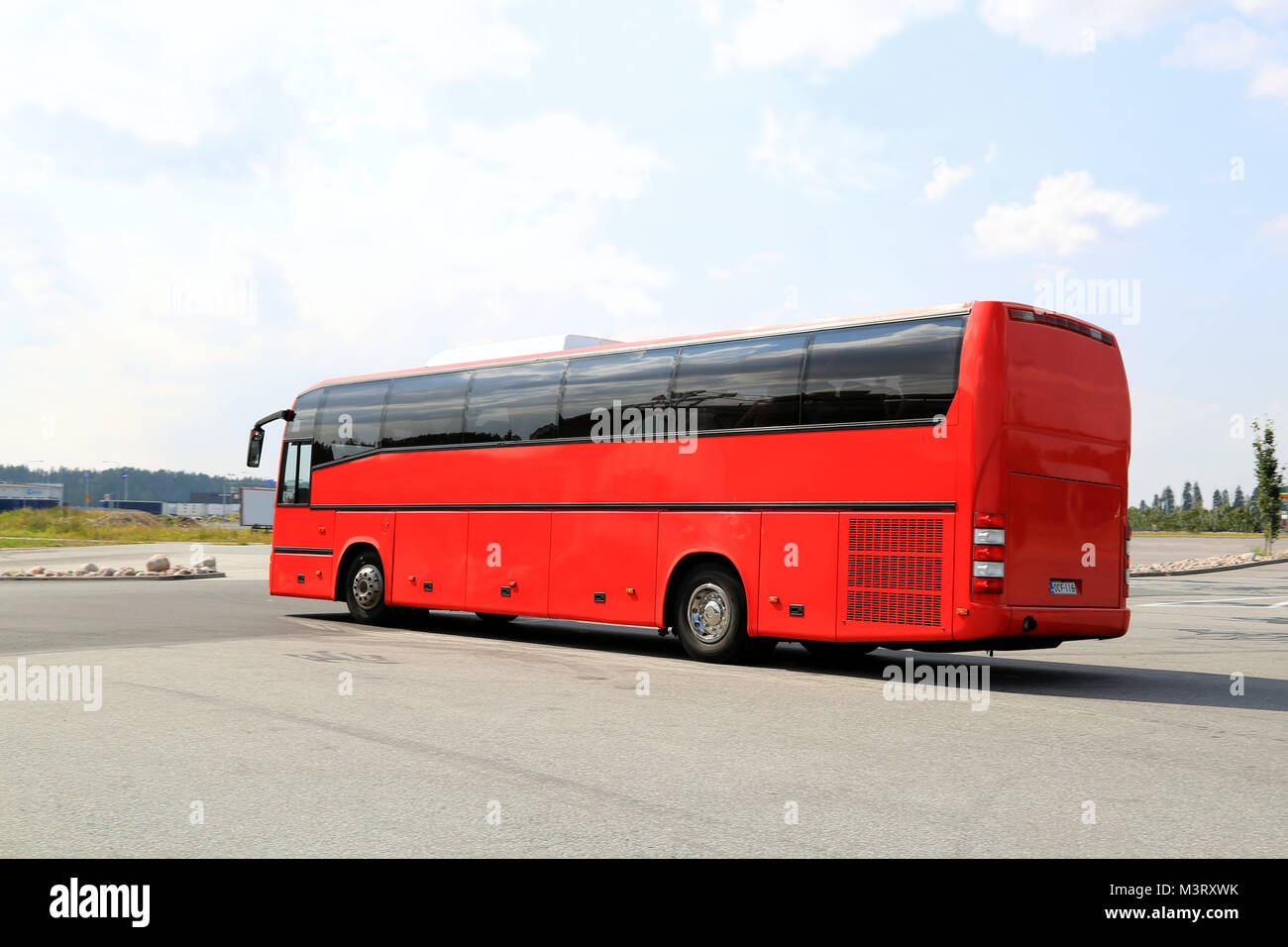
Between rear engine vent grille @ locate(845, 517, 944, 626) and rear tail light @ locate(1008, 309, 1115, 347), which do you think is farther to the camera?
rear tail light @ locate(1008, 309, 1115, 347)

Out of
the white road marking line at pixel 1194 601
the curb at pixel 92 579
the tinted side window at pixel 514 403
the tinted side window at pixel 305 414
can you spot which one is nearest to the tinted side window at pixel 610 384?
the tinted side window at pixel 514 403

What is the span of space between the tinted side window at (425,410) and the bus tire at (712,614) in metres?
4.59

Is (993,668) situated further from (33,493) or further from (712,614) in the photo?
(33,493)

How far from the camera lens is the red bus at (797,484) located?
10719 millimetres

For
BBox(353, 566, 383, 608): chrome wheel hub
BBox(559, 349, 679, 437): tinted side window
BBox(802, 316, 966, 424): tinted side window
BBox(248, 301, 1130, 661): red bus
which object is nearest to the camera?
BBox(248, 301, 1130, 661): red bus

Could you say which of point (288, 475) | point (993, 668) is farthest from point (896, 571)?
point (288, 475)

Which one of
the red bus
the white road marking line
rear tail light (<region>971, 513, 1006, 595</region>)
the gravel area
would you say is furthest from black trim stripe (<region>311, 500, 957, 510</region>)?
the gravel area

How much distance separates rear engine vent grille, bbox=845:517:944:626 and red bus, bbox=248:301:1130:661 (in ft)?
0.06

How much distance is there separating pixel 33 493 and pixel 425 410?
197m

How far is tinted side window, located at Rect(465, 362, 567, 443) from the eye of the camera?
14.7m

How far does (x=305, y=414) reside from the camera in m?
18.5

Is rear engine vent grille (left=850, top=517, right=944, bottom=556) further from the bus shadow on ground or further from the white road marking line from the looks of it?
the white road marking line
